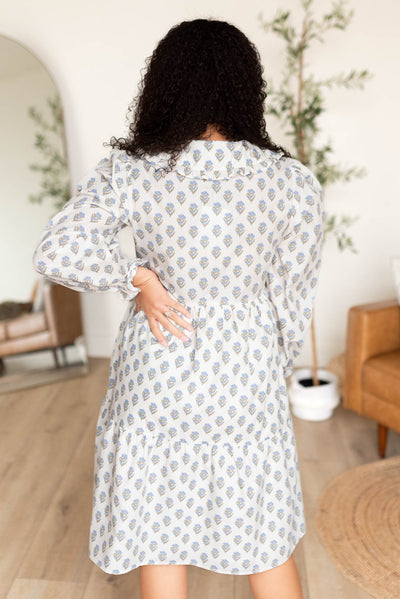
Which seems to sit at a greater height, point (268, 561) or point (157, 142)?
point (157, 142)

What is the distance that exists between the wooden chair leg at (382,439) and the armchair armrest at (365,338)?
0.35ft

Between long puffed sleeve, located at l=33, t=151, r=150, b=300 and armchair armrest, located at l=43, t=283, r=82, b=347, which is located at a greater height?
long puffed sleeve, located at l=33, t=151, r=150, b=300

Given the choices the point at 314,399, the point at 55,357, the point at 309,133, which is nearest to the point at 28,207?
the point at 55,357

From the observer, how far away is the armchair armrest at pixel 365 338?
238cm

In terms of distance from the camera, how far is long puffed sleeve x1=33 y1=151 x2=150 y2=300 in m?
1.11

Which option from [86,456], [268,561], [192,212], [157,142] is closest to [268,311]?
[192,212]

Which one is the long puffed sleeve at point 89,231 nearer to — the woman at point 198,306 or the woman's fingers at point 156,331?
the woman at point 198,306

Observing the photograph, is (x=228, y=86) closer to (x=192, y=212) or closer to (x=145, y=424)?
(x=192, y=212)

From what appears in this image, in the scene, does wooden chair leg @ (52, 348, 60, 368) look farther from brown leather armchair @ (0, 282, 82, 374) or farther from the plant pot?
the plant pot

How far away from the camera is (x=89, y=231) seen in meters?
1.12

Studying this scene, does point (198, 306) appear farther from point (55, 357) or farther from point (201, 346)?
point (55, 357)

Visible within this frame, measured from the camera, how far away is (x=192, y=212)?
3.70 ft

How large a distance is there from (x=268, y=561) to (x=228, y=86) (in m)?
0.99

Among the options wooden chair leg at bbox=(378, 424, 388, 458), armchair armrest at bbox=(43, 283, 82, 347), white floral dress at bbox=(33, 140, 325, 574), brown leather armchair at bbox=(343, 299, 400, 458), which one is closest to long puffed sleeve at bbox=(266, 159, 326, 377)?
white floral dress at bbox=(33, 140, 325, 574)
